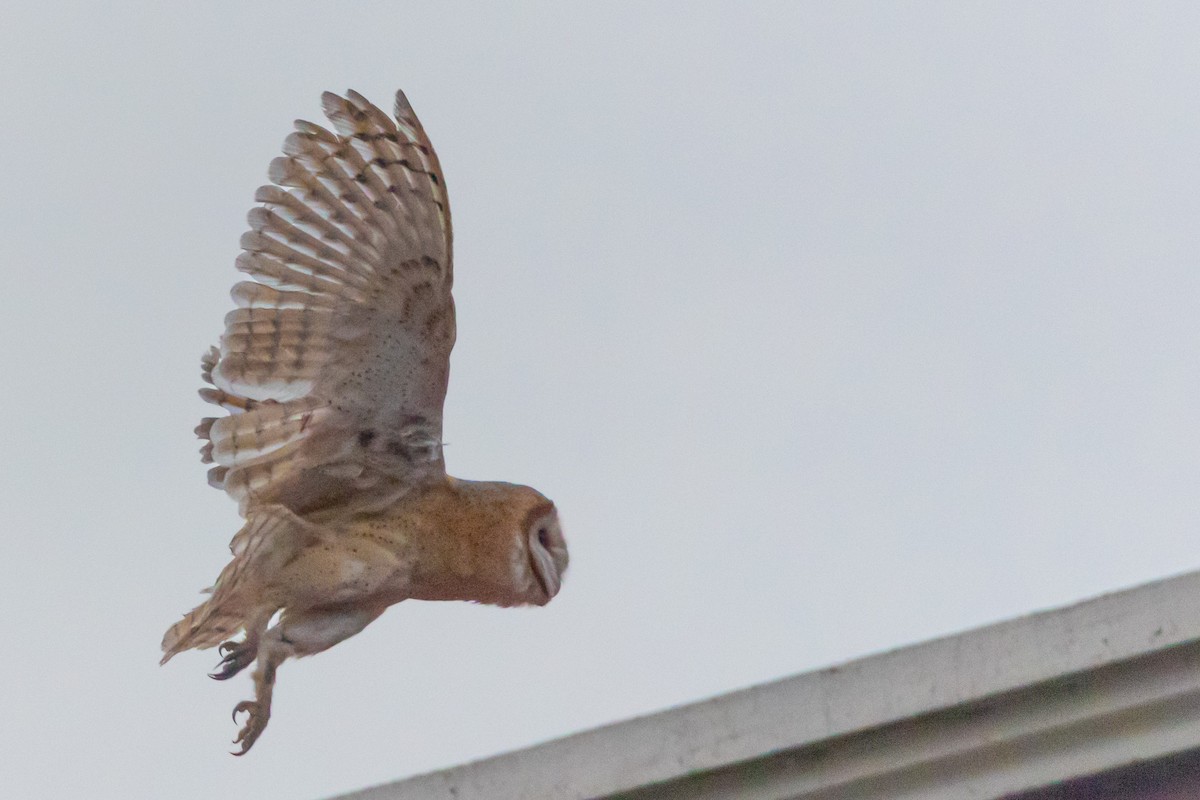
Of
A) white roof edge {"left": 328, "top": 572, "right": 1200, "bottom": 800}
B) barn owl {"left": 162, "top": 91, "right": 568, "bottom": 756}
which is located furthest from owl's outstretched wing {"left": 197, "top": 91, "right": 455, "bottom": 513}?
white roof edge {"left": 328, "top": 572, "right": 1200, "bottom": 800}

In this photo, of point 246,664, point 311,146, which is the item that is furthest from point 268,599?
point 311,146

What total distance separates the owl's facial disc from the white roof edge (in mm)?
1589

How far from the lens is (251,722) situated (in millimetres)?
4871

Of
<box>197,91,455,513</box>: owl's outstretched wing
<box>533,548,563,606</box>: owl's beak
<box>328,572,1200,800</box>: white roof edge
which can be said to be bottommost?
<box>328,572,1200,800</box>: white roof edge

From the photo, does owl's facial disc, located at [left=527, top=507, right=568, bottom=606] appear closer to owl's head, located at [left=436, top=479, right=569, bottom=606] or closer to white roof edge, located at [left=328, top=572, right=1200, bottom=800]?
owl's head, located at [left=436, top=479, right=569, bottom=606]

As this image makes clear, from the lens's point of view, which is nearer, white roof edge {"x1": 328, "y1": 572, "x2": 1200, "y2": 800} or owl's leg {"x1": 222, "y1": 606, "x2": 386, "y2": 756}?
white roof edge {"x1": 328, "y1": 572, "x2": 1200, "y2": 800}

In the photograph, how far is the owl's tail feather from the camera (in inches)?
199

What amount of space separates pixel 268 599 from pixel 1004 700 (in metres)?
2.27

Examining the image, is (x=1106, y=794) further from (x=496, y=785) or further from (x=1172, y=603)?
(x=496, y=785)

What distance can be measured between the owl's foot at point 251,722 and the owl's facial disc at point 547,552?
2.88ft

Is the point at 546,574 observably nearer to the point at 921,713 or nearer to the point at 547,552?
the point at 547,552

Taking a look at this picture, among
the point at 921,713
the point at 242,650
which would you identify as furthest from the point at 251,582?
the point at 921,713

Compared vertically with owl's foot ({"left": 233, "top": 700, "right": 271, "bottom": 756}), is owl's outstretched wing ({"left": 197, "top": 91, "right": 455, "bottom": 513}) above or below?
above

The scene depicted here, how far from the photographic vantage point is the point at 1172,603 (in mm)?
3504
